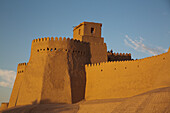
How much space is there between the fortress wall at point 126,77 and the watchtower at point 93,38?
2.51 m

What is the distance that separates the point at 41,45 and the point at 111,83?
27.8 feet

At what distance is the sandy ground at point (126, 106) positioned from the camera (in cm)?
1855

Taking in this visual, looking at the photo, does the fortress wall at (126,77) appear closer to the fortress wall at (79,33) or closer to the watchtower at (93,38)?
the watchtower at (93,38)

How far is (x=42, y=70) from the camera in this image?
91.3 ft

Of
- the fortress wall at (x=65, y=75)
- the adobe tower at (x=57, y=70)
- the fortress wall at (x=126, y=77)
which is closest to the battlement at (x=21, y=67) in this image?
the adobe tower at (x=57, y=70)

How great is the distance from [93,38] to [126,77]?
8861 mm

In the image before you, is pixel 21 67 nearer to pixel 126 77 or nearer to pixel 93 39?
pixel 93 39

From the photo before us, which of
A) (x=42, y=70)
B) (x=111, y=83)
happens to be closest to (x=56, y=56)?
(x=42, y=70)

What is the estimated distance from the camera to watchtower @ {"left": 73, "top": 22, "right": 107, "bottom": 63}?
30.4 metres

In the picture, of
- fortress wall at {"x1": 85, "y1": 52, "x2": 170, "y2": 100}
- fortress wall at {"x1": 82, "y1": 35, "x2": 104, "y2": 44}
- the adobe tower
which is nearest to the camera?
fortress wall at {"x1": 85, "y1": 52, "x2": 170, "y2": 100}

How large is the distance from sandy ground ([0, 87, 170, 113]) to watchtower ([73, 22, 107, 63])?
6.66 meters

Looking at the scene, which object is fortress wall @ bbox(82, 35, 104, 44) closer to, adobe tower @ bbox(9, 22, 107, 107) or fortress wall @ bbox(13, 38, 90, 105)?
adobe tower @ bbox(9, 22, 107, 107)

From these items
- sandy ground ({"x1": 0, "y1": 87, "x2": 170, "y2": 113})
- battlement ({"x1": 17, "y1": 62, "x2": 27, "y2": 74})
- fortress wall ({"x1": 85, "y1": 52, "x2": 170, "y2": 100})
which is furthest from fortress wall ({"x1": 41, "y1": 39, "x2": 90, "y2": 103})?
Result: battlement ({"x1": 17, "y1": 62, "x2": 27, "y2": 74})

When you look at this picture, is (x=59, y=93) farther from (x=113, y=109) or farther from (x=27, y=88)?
(x=113, y=109)
